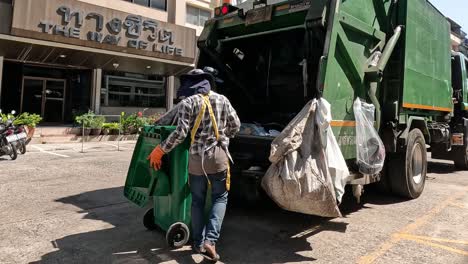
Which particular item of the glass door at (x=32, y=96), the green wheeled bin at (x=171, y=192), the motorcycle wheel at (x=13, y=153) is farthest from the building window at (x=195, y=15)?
the green wheeled bin at (x=171, y=192)

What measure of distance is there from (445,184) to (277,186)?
5467mm

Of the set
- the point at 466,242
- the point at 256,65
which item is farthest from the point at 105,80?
the point at 466,242

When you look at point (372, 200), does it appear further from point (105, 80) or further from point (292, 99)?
point (105, 80)

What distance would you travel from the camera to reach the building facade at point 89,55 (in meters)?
13.4

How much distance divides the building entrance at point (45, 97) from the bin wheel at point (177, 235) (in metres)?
15.9

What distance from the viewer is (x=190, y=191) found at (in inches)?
146

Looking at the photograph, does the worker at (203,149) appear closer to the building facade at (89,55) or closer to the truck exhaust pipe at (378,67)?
the truck exhaust pipe at (378,67)

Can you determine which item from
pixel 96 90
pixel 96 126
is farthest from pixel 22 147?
pixel 96 90

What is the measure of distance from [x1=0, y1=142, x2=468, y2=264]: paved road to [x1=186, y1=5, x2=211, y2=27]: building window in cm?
1832

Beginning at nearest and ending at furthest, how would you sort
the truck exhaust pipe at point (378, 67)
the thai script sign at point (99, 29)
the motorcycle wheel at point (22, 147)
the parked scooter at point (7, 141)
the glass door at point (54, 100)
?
the truck exhaust pipe at point (378, 67) < the parked scooter at point (7, 141) < the motorcycle wheel at point (22, 147) < the thai script sign at point (99, 29) < the glass door at point (54, 100)

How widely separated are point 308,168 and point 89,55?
13650 mm

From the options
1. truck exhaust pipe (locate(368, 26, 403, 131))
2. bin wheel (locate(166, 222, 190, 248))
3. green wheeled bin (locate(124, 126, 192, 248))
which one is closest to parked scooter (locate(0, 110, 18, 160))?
green wheeled bin (locate(124, 126, 192, 248))

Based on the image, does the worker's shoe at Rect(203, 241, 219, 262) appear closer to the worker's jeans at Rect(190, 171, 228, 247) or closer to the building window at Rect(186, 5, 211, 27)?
the worker's jeans at Rect(190, 171, 228, 247)

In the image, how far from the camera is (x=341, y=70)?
4375 mm
